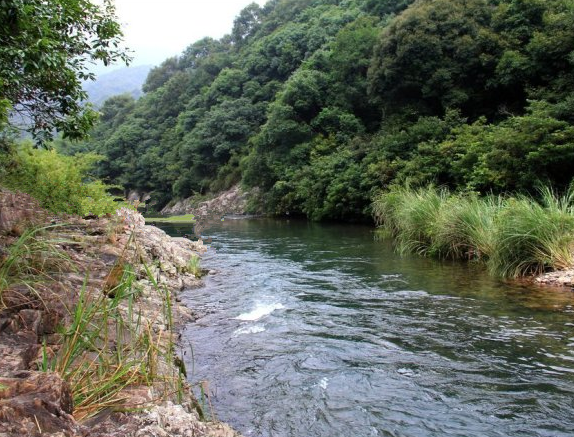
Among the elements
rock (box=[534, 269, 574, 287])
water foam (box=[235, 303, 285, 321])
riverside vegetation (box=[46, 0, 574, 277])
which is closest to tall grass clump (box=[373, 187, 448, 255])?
riverside vegetation (box=[46, 0, 574, 277])

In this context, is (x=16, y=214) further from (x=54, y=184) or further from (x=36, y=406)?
(x=36, y=406)

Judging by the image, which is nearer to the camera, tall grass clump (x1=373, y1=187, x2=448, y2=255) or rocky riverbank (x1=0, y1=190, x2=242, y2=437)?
rocky riverbank (x1=0, y1=190, x2=242, y2=437)

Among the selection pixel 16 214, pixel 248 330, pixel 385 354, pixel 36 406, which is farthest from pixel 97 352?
pixel 16 214

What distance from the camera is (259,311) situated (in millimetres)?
9641

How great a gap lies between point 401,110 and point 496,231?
63.5ft

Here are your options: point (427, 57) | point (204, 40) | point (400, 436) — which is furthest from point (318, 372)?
point (204, 40)

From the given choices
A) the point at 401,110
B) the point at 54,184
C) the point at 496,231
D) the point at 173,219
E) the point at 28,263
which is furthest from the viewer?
the point at 173,219

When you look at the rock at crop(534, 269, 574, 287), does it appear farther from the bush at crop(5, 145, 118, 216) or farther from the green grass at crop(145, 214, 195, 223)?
the green grass at crop(145, 214, 195, 223)

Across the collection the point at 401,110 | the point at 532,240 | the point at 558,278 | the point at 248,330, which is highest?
the point at 401,110

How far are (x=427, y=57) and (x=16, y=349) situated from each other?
27218 millimetres

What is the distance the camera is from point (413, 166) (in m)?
23.1

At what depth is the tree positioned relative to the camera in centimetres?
643

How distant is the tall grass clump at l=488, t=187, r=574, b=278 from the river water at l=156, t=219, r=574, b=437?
759 millimetres

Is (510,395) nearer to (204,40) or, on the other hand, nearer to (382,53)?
(382,53)
